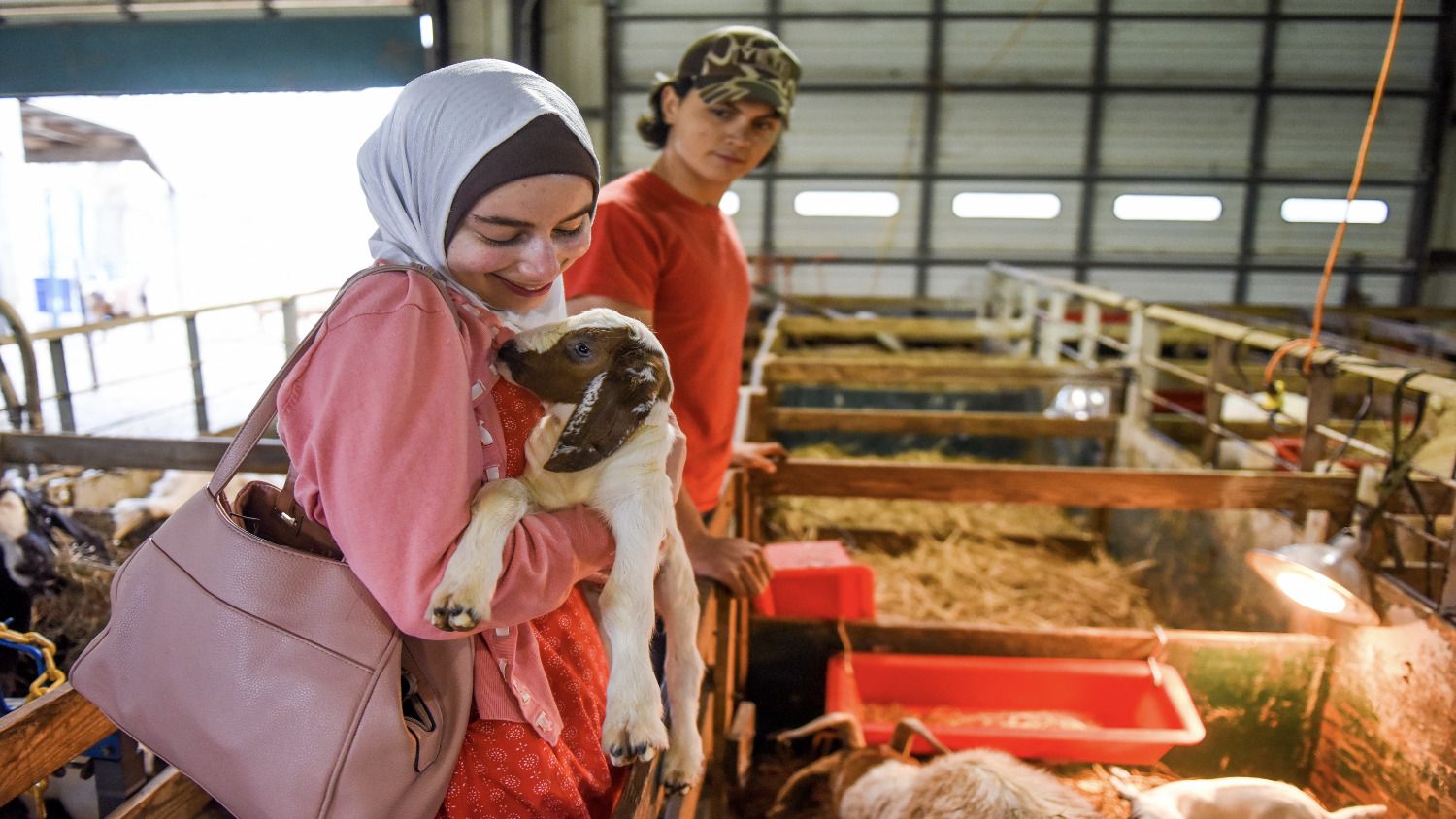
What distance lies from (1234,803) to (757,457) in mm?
1518

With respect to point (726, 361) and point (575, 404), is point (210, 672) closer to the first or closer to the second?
point (575, 404)

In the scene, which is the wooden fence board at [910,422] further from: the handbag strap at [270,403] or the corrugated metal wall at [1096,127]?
the corrugated metal wall at [1096,127]

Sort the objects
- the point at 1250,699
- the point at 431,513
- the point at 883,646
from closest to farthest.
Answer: the point at 431,513, the point at 1250,699, the point at 883,646

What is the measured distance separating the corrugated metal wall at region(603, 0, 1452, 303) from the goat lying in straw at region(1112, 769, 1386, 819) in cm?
1118

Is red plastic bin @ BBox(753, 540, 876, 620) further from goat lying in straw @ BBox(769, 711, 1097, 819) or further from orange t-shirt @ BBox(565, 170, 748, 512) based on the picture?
orange t-shirt @ BBox(565, 170, 748, 512)

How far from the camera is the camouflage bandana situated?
1.97 meters

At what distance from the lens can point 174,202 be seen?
11680 millimetres

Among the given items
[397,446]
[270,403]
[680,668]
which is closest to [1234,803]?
[680,668]

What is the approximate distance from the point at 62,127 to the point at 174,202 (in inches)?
163

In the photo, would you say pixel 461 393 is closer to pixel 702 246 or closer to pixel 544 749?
pixel 544 749

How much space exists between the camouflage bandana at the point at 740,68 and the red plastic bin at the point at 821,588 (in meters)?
1.90

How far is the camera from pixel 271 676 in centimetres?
92

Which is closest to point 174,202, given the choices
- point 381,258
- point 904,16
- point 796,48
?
point 796,48

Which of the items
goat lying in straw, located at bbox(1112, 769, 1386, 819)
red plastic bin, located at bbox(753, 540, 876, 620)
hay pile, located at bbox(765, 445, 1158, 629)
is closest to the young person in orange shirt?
goat lying in straw, located at bbox(1112, 769, 1386, 819)
